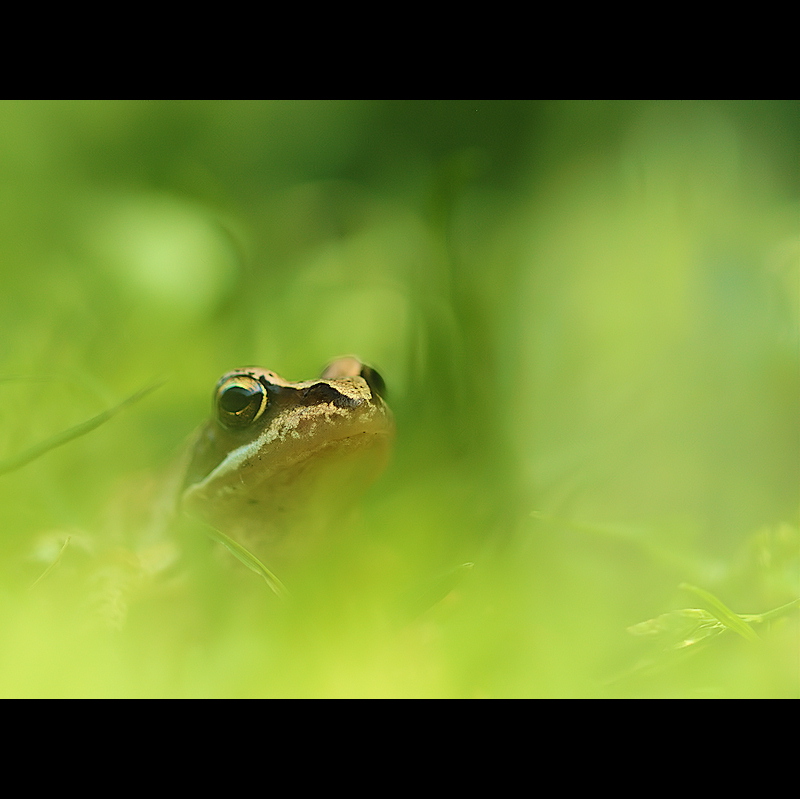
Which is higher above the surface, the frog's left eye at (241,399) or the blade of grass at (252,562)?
the frog's left eye at (241,399)

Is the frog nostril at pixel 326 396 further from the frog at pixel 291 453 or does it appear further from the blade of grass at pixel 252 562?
the blade of grass at pixel 252 562

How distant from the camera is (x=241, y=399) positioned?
107 centimetres

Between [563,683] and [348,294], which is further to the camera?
[348,294]

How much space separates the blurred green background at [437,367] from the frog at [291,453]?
0.24ft

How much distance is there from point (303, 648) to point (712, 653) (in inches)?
22.9

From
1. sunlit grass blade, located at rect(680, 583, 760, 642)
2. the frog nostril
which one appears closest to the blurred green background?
sunlit grass blade, located at rect(680, 583, 760, 642)

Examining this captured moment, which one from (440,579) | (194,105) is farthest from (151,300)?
(440,579)

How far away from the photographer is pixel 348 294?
1.54 metres

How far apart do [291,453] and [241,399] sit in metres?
0.13

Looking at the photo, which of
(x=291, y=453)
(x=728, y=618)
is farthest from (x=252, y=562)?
(x=728, y=618)

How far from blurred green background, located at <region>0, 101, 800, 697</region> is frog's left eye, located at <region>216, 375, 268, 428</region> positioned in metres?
0.24

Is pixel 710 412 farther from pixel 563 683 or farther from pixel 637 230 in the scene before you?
pixel 563 683

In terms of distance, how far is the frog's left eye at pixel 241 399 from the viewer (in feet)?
3.49

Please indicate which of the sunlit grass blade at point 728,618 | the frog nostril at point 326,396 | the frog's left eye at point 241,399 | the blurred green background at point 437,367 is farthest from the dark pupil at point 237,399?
the sunlit grass blade at point 728,618
